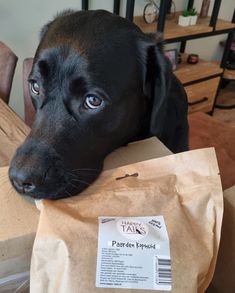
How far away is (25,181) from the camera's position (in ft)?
1.70

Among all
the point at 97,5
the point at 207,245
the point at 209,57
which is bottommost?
the point at 209,57

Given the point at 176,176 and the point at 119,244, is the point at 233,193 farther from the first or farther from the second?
the point at 119,244

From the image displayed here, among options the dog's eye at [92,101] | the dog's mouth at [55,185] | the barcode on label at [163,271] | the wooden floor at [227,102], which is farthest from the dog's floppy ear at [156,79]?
the wooden floor at [227,102]

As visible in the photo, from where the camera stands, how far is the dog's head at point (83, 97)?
0.55 metres

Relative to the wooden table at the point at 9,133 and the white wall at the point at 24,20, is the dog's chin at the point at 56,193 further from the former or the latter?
the white wall at the point at 24,20

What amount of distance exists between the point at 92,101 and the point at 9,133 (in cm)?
25

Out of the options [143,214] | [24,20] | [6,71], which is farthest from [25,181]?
[24,20]

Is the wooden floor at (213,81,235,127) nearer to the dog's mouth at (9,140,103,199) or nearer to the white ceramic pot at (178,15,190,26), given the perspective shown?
the white ceramic pot at (178,15,190,26)

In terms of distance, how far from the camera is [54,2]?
2.01m

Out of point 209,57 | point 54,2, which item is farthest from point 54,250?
point 209,57

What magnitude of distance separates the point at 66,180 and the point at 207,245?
0.24m

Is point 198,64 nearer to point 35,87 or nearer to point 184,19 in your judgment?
point 184,19

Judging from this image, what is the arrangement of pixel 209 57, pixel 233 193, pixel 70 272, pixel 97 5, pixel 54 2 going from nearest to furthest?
pixel 70 272 < pixel 233 193 < pixel 54 2 < pixel 97 5 < pixel 209 57

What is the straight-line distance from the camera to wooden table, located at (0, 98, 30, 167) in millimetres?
705
